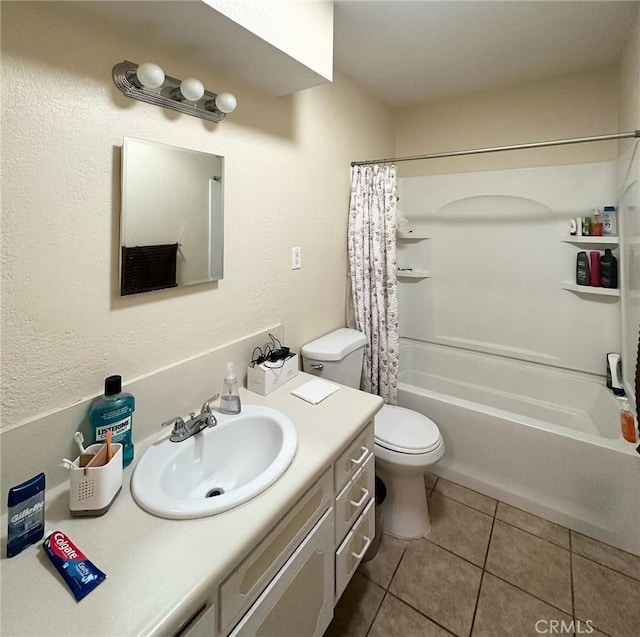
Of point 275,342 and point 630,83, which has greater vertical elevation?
point 630,83

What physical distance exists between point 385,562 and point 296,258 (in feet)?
5.01

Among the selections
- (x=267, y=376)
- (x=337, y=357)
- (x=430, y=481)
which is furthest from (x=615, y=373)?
(x=267, y=376)

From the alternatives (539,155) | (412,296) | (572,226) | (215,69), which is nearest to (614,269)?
(572,226)

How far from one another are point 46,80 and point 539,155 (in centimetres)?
254

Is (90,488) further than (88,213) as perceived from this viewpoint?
No

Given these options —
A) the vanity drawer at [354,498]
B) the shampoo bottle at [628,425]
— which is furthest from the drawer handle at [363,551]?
the shampoo bottle at [628,425]

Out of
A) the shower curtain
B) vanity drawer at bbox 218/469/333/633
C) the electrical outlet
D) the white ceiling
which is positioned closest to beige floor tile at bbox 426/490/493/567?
the shower curtain

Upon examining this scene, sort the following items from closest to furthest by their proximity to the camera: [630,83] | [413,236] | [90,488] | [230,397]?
[90,488], [230,397], [630,83], [413,236]

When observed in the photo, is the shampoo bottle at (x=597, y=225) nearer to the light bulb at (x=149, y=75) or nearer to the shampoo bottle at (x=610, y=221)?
the shampoo bottle at (x=610, y=221)

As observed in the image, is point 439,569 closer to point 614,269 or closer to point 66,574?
point 66,574

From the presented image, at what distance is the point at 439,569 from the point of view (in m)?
1.53

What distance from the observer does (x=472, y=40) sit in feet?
5.54

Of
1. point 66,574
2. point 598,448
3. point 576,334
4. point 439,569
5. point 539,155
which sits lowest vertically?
point 439,569

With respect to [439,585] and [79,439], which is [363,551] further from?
[79,439]
